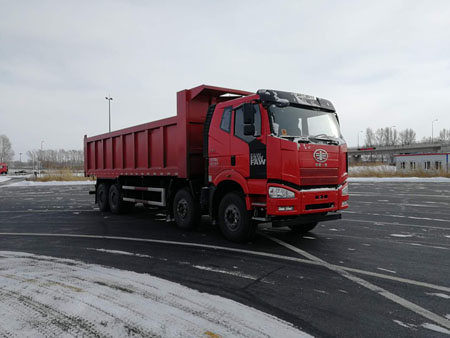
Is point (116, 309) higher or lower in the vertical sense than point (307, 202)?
lower

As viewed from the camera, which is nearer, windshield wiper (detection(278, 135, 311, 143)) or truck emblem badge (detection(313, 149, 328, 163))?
windshield wiper (detection(278, 135, 311, 143))

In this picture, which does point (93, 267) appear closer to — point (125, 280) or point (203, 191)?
point (125, 280)

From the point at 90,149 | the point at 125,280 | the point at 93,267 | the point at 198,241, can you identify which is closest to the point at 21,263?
the point at 93,267

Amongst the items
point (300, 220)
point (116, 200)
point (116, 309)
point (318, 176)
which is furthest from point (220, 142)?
point (116, 200)

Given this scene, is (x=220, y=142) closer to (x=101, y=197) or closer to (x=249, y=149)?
(x=249, y=149)

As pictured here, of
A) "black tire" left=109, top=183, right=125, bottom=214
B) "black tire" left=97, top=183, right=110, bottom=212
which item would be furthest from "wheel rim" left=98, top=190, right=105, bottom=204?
"black tire" left=109, top=183, right=125, bottom=214

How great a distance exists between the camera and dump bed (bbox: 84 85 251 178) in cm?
762

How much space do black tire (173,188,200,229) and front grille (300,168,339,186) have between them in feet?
9.42

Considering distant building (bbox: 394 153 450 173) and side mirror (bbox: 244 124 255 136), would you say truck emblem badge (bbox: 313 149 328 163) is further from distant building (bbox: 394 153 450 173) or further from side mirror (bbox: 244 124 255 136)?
distant building (bbox: 394 153 450 173)

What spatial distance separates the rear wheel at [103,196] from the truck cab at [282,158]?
6346mm

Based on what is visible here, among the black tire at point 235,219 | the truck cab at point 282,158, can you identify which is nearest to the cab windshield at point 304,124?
the truck cab at point 282,158

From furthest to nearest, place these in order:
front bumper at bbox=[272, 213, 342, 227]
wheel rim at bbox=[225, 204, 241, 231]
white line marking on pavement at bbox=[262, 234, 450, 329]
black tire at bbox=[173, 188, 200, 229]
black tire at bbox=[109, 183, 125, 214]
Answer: black tire at bbox=[109, 183, 125, 214] → black tire at bbox=[173, 188, 200, 229] → wheel rim at bbox=[225, 204, 241, 231] → front bumper at bbox=[272, 213, 342, 227] → white line marking on pavement at bbox=[262, 234, 450, 329]

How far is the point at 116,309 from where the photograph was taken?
329cm

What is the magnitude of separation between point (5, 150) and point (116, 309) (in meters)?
148
